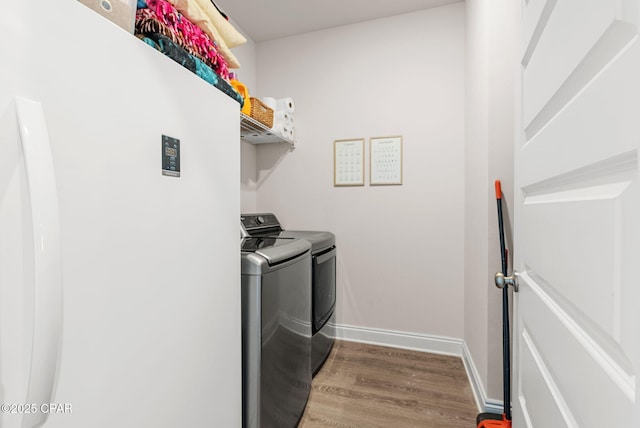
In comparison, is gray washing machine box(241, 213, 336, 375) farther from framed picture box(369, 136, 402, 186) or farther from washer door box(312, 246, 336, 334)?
framed picture box(369, 136, 402, 186)

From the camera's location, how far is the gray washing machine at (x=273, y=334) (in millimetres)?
1171

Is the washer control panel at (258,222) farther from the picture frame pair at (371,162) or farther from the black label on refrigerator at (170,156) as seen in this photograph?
the black label on refrigerator at (170,156)

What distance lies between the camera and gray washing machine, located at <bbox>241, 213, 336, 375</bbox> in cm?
196

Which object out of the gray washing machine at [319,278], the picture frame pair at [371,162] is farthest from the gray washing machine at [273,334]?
the picture frame pair at [371,162]

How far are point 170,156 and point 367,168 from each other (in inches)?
71.5

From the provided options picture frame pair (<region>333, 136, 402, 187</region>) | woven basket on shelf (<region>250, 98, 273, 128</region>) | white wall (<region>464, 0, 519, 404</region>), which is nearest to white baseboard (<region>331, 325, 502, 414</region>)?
white wall (<region>464, 0, 519, 404</region>)

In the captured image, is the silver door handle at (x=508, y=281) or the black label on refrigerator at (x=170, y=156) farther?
the silver door handle at (x=508, y=281)

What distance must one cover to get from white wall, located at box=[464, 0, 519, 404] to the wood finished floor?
0.79ft

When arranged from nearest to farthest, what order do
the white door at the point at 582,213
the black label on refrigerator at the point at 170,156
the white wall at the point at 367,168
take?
1. the white door at the point at 582,213
2. the black label on refrigerator at the point at 170,156
3. the white wall at the point at 367,168

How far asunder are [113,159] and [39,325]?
346 millimetres

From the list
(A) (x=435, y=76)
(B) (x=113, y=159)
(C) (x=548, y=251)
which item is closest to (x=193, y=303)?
(B) (x=113, y=159)

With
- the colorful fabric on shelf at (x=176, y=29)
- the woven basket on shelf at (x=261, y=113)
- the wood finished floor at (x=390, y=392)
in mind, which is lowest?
the wood finished floor at (x=390, y=392)

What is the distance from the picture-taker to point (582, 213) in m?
0.51

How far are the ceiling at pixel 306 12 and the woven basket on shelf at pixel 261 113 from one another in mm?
828
